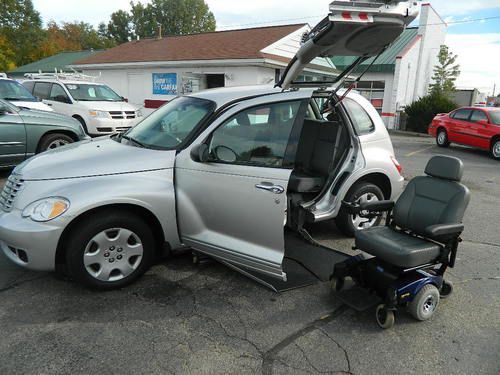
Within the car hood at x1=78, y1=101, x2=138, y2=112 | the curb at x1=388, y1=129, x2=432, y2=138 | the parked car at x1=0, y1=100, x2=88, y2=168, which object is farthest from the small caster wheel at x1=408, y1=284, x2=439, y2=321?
the curb at x1=388, y1=129, x2=432, y2=138

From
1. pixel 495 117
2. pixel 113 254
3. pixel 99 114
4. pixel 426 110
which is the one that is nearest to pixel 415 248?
pixel 113 254

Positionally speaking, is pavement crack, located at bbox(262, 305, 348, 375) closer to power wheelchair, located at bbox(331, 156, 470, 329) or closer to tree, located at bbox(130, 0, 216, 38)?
power wheelchair, located at bbox(331, 156, 470, 329)

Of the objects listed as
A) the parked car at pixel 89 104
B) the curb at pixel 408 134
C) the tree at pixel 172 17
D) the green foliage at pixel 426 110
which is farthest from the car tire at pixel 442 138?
the tree at pixel 172 17

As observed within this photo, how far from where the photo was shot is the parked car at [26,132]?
6.55 meters

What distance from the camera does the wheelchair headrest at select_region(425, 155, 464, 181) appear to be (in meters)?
3.34

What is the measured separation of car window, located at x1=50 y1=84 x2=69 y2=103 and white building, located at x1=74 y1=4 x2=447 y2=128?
584cm

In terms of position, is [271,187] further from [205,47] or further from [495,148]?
[205,47]

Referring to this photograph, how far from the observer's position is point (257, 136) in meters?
3.52

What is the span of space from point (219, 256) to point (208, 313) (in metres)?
0.53

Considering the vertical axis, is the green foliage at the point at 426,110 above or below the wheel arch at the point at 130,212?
above

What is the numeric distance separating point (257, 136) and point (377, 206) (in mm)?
1332

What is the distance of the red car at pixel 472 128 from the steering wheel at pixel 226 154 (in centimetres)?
1160

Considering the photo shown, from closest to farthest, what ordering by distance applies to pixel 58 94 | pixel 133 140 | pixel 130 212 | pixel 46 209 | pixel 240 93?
pixel 46 209 < pixel 130 212 < pixel 240 93 < pixel 133 140 < pixel 58 94

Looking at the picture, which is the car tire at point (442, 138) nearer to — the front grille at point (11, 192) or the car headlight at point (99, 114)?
the car headlight at point (99, 114)
